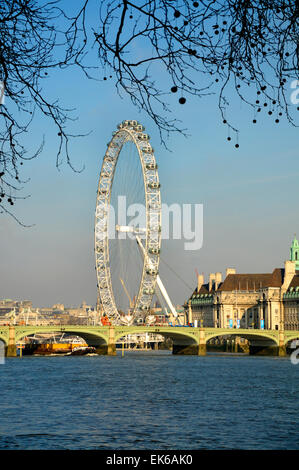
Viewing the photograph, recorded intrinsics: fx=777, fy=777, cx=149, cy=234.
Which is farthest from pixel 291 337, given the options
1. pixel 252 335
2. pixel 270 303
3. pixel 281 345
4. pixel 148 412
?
pixel 148 412

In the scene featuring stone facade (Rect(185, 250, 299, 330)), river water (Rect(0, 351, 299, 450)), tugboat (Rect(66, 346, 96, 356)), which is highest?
stone facade (Rect(185, 250, 299, 330))

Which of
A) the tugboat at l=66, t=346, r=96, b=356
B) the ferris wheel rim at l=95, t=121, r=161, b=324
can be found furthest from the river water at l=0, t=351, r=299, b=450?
the tugboat at l=66, t=346, r=96, b=356

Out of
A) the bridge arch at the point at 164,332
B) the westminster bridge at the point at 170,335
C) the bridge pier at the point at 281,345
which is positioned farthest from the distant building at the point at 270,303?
the bridge arch at the point at 164,332

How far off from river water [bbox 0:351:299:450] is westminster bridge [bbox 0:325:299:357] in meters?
39.0

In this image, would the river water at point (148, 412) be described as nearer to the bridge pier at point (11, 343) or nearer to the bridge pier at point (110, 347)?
the bridge pier at point (11, 343)

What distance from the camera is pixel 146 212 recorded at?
106188 mm

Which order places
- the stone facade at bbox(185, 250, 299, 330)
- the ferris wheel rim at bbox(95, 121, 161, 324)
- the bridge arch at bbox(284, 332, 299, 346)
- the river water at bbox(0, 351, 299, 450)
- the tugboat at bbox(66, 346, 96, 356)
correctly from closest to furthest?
the river water at bbox(0, 351, 299, 450), the ferris wheel rim at bbox(95, 121, 161, 324), the bridge arch at bbox(284, 332, 299, 346), the tugboat at bbox(66, 346, 96, 356), the stone facade at bbox(185, 250, 299, 330)

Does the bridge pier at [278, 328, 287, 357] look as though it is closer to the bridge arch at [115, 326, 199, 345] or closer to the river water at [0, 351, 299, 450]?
the bridge arch at [115, 326, 199, 345]

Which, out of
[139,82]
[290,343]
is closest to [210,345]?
[290,343]

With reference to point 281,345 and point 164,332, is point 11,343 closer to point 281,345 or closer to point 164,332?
point 164,332

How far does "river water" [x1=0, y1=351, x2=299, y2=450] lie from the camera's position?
30750mm

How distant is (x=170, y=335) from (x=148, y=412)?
8273 centimetres

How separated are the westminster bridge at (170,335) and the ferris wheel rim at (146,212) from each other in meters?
3.16
